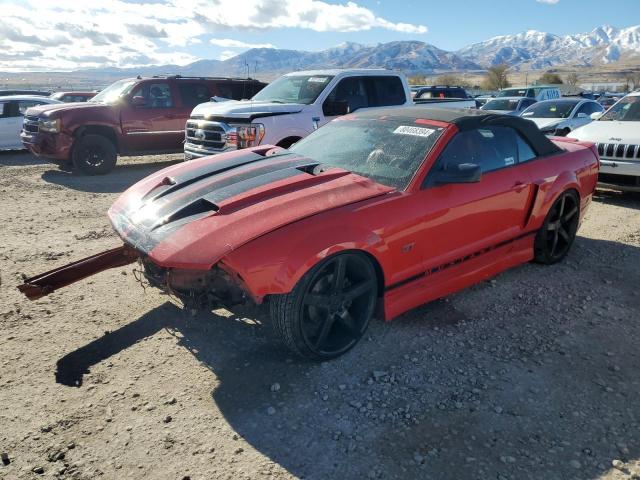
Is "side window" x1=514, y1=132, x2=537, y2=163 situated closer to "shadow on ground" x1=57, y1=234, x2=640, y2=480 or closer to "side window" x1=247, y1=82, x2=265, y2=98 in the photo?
"shadow on ground" x1=57, y1=234, x2=640, y2=480

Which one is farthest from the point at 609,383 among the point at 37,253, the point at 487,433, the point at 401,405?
the point at 37,253

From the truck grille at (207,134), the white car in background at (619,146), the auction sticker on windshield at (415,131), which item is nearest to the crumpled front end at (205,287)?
the auction sticker on windshield at (415,131)

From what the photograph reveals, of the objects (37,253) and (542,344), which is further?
(37,253)

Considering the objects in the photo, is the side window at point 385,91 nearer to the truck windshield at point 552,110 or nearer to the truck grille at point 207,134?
the truck grille at point 207,134

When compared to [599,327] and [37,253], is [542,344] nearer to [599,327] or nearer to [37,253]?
[599,327]

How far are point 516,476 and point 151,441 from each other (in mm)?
1834

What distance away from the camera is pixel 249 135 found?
23.0 ft

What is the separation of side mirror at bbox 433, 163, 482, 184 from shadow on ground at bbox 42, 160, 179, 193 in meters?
6.46

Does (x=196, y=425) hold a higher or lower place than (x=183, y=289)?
lower

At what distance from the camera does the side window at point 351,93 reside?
26.1 feet

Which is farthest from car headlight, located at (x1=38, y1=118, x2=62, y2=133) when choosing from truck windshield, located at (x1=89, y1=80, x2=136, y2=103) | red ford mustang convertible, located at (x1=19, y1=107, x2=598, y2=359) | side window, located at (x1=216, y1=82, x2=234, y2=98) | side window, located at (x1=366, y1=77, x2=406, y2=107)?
red ford mustang convertible, located at (x1=19, y1=107, x2=598, y2=359)

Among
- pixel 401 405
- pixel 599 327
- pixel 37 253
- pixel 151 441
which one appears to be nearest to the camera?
pixel 151 441

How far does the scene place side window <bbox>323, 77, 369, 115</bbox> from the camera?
26.1ft

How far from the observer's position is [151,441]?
2531 millimetres
